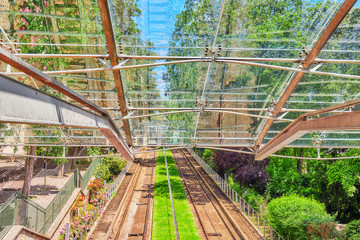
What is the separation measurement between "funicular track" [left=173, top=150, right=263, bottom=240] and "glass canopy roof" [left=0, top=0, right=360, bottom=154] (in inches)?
168

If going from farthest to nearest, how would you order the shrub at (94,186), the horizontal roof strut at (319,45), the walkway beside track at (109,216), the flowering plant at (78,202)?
1. the shrub at (94,186)
2. the flowering plant at (78,202)
3. the walkway beside track at (109,216)
4. the horizontal roof strut at (319,45)

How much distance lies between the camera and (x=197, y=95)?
8.34m

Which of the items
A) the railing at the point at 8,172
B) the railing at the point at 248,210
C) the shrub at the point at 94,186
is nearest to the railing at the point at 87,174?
the shrub at the point at 94,186

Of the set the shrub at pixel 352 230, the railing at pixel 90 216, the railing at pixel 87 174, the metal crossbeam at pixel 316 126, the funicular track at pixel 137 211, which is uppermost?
the metal crossbeam at pixel 316 126

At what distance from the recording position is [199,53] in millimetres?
6938

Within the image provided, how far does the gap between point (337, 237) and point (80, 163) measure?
779 inches

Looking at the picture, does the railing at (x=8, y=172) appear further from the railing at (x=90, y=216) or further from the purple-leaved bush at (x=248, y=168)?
the purple-leaved bush at (x=248, y=168)

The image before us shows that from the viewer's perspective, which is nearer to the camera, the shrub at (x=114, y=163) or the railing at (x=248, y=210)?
the railing at (x=248, y=210)

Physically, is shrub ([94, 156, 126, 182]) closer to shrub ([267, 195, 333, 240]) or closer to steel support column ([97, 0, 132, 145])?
shrub ([267, 195, 333, 240])

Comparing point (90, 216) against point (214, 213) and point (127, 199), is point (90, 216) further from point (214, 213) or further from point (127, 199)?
point (214, 213)

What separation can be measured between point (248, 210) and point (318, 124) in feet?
28.4

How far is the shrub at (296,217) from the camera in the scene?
30.2 feet

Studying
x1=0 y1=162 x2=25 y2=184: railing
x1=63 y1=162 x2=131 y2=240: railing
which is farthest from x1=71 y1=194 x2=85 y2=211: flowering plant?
x1=0 y1=162 x2=25 y2=184: railing

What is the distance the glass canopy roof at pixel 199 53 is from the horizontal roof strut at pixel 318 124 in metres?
1.12
